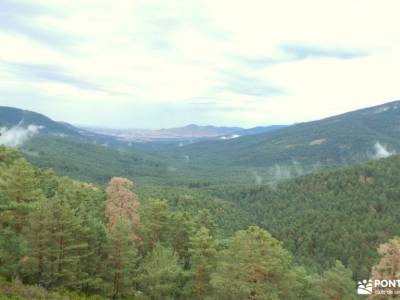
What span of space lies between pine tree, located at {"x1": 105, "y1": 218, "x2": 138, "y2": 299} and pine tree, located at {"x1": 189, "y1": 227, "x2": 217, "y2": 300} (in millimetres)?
5580

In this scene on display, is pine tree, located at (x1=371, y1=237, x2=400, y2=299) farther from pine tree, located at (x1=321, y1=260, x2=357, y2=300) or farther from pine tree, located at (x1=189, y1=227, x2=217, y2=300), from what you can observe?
pine tree, located at (x1=189, y1=227, x2=217, y2=300)

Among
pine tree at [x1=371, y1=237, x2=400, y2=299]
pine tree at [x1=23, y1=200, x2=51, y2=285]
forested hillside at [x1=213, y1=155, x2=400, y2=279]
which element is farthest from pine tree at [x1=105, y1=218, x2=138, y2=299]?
forested hillside at [x1=213, y1=155, x2=400, y2=279]

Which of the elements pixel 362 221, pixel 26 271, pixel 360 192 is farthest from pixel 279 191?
pixel 26 271

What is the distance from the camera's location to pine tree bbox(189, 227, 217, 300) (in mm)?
35469

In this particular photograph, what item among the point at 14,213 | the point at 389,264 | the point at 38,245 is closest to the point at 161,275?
the point at 38,245

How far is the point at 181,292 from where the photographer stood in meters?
36.2

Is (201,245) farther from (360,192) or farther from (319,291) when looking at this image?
(360,192)

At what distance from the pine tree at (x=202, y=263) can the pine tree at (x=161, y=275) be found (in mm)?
A: 1703

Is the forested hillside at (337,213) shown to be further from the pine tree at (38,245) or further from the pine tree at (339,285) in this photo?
the pine tree at (38,245)

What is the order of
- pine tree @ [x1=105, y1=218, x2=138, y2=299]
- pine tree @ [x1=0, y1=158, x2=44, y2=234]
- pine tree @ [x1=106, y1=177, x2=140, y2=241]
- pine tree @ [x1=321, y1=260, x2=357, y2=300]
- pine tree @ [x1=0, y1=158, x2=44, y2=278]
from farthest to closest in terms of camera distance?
pine tree @ [x1=106, y1=177, x2=140, y2=241]
pine tree @ [x1=321, y1=260, x2=357, y2=300]
pine tree @ [x1=105, y1=218, x2=138, y2=299]
pine tree @ [x1=0, y1=158, x2=44, y2=234]
pine tree @ [x1=0, y1=158, x2=44, y2=278]

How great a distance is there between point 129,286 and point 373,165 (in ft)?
532

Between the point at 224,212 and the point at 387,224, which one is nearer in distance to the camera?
the point at 387,224

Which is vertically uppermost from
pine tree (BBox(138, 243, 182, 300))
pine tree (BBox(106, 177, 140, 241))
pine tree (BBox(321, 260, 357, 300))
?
pine tree (BBox(106, 177, 140, 241))

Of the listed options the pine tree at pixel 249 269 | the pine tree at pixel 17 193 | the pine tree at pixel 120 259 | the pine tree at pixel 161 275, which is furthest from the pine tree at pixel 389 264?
the pine tree at pixel 17 193
